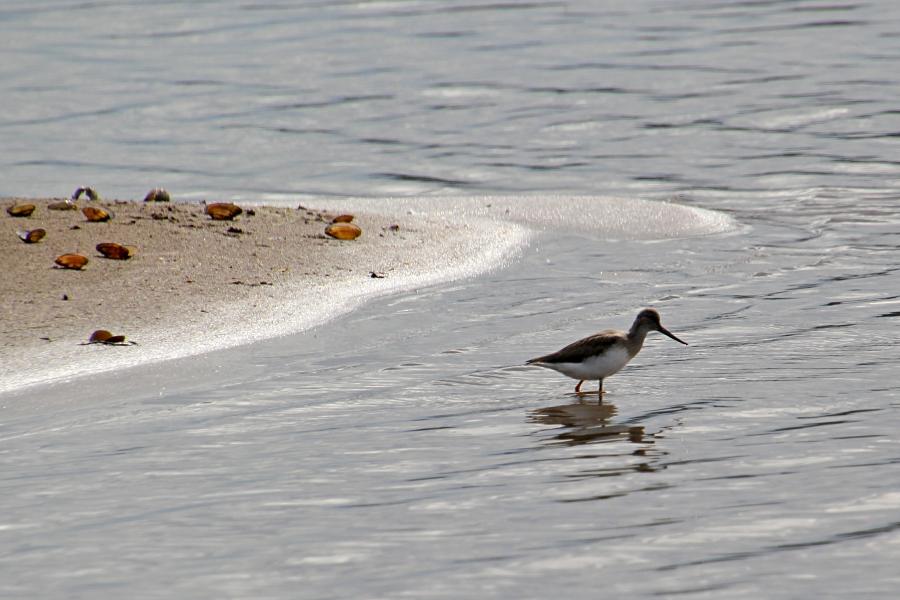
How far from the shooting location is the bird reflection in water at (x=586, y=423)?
8375 mm

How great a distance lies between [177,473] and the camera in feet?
25.0

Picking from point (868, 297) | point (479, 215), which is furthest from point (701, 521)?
point (479, 215)

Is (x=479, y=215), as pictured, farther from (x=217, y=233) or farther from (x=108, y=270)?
(x=108, y=270)

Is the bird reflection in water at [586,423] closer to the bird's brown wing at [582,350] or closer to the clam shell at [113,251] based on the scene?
the bird's brown wing at [582,350]

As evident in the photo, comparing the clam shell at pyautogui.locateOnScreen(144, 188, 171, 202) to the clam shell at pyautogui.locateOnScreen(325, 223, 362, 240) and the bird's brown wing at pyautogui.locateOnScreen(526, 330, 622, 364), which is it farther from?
the bird's brown wing at pyautogui.locateOnScreen(526, 330, 622, 364)

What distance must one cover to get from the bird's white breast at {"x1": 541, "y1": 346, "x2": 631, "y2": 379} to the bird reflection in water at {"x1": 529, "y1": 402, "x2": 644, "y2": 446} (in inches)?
7.9

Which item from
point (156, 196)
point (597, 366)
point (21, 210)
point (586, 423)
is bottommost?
point (586, 423)

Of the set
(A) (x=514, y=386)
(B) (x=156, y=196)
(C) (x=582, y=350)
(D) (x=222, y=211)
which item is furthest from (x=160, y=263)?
(C) (x=582, y=350)

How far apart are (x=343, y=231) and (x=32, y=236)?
280cm

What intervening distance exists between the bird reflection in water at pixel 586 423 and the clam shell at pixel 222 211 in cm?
505

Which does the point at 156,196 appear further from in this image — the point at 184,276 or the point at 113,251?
the point at 184,276

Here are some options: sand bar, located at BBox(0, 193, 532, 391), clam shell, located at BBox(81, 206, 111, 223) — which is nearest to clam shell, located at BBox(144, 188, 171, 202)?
sand bar, located at BBox(0, 193, 532, 391)

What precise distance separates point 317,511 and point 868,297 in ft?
19.4

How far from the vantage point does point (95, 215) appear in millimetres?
12555
